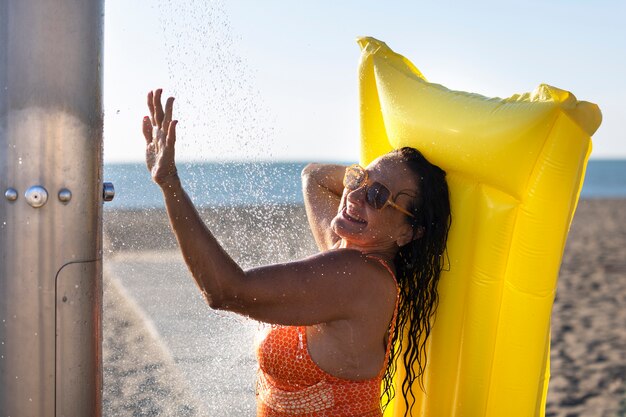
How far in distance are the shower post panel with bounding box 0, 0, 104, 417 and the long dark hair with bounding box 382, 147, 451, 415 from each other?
87 centimetres

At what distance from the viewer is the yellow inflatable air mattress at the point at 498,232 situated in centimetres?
217

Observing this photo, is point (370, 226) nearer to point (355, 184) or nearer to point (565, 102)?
point (355, 184)

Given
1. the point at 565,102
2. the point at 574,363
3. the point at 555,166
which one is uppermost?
the point at 565,102

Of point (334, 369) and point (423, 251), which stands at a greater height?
point (423, 251)

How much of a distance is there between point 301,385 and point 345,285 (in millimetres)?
317

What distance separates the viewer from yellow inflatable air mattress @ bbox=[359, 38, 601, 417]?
7.11 feet

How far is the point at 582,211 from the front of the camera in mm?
26234

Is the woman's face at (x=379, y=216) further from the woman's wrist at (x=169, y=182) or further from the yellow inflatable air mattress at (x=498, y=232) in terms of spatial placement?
the woman's wrist at (x=169, y=182)

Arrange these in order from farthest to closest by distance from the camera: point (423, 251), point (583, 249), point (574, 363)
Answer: point (583, 249) → point (574, 363) → point (423, 251)

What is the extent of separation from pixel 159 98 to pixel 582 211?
85.8 ft

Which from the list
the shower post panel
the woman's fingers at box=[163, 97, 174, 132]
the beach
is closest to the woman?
the woman's fingers at box=[163, 97, 174, 132]

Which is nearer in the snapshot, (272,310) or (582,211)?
(272,310)

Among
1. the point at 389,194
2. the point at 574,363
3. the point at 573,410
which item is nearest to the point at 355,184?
the point at 389,194

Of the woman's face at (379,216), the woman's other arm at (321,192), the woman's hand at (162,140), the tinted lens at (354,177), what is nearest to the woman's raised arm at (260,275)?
the woman's hand at (162,140)
